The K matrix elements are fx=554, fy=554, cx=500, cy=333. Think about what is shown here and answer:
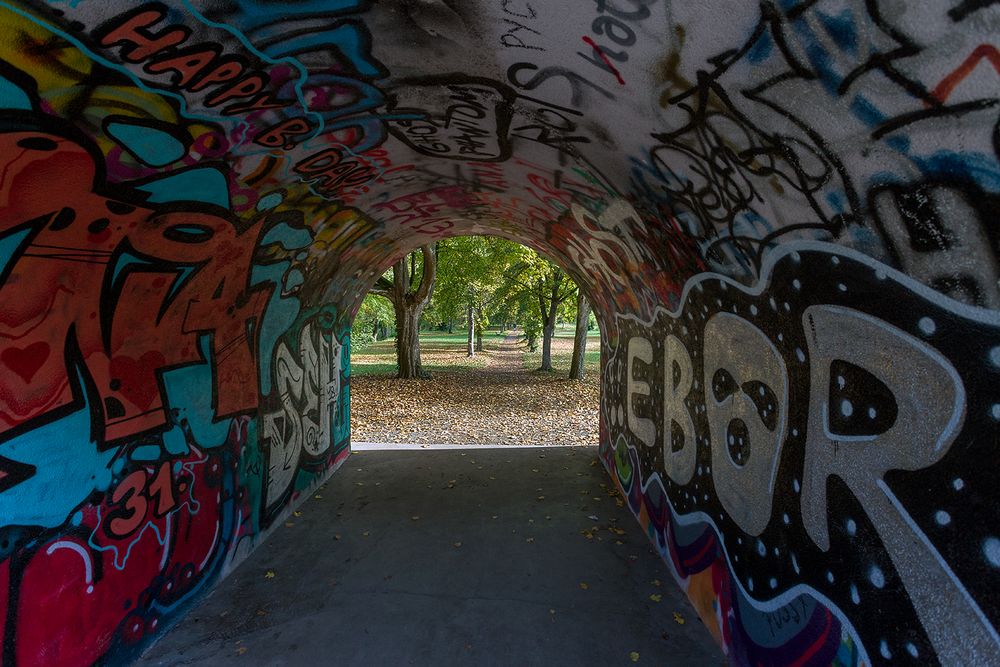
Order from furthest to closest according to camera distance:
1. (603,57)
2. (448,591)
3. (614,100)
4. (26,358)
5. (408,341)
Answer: (408,341)
(448,591)
(26,358)
(614,100)
(603,57)

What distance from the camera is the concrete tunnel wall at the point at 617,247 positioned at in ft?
6.74

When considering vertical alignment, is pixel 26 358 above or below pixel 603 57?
below

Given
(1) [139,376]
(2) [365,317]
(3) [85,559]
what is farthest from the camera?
(2) [365,317]

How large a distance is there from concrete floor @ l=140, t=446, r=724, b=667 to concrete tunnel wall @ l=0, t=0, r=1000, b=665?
0.43 meters

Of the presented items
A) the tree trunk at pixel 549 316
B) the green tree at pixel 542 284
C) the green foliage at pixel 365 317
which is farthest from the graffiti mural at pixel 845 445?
the green foliage at pixel 365 317

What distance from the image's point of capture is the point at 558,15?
260 cm

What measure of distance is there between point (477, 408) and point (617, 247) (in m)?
10.2

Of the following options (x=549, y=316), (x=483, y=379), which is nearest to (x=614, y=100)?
(x=483, y=379)

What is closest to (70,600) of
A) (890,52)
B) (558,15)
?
(558,15)

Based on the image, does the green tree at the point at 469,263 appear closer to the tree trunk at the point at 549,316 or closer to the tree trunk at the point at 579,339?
the tree trunk at the point at 549,316

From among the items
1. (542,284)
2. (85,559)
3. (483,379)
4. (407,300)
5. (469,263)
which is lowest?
(483,379)

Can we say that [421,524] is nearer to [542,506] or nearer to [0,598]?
[542,506]

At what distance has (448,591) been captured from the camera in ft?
18.8

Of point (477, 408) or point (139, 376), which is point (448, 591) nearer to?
point (139, 376)
